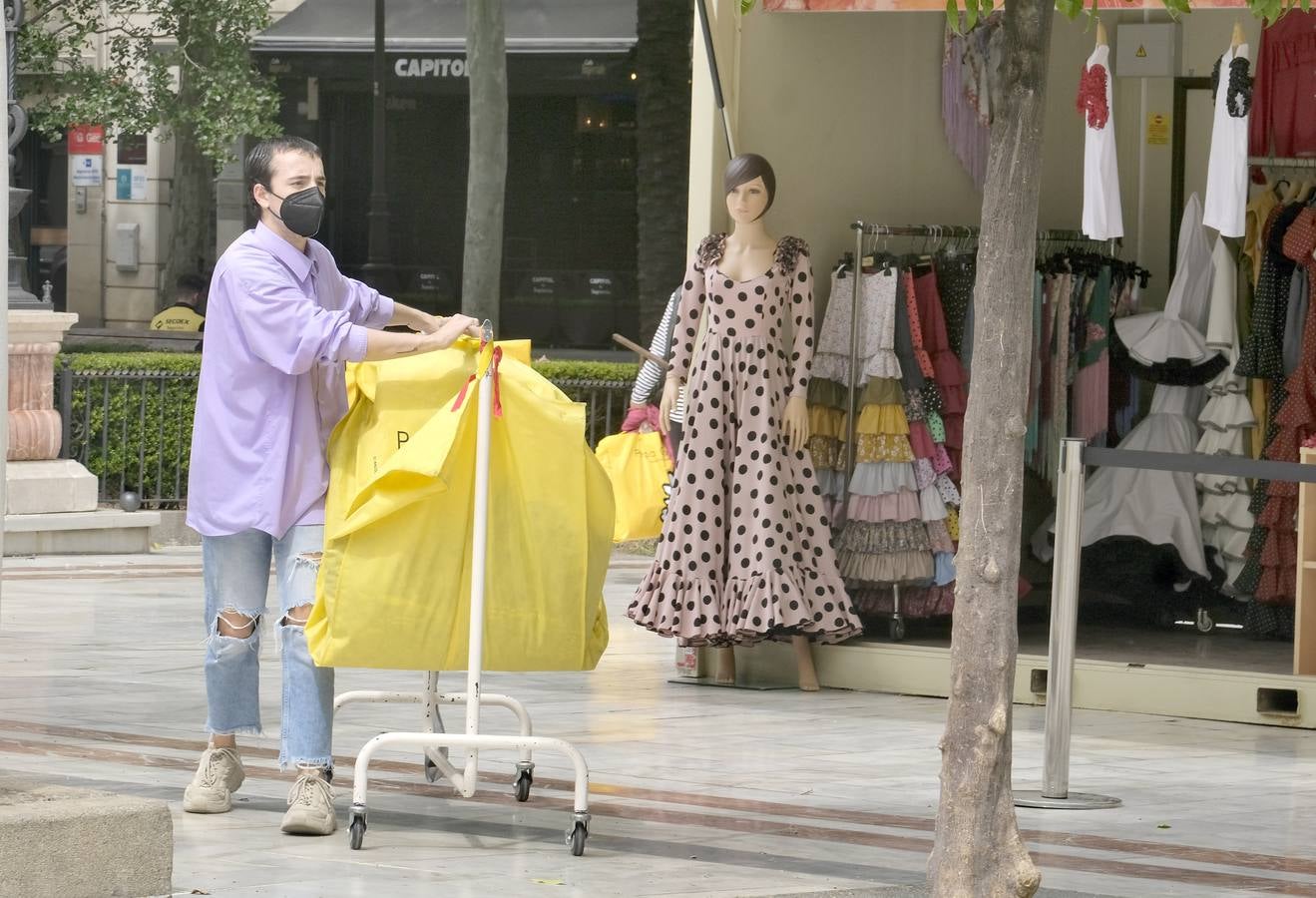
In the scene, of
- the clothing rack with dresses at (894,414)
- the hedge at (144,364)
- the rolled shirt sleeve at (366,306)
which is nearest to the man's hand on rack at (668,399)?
the clothing rack with dresses at (894,414)

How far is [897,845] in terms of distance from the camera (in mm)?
6195

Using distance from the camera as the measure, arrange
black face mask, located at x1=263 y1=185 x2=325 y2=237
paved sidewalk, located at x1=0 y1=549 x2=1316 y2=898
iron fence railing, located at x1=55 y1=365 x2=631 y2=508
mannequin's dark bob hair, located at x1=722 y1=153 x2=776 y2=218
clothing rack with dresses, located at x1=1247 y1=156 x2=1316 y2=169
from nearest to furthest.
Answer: paved sidewalk, located at x1=0 y1=549 x2=1316 y2=898
black face mask, located at x1=263 y1=185 x2=325 y2=237
mannequin's dark bob hair, located at x1=722 y1=153 x2=776 y2=218
clothing rack with dresses, located at x1=1247 y1=156 x2=1316 y2=169
iron fence railing, located at x1=55 y1=365 x2=631 y2=508

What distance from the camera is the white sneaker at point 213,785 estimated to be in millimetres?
6309

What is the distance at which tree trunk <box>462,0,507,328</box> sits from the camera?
1875cm

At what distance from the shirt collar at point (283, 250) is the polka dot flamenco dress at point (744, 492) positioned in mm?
2981

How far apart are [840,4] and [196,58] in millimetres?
15603

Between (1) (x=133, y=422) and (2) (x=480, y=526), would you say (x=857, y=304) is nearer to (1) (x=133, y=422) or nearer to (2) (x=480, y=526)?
(2) (x=480, y=526)

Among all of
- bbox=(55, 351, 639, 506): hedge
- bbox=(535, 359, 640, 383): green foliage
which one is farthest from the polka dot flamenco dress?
bbox=(535, 359, 640, 383): green foliage

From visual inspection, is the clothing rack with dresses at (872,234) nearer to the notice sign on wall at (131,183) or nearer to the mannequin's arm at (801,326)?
the mannequin's arm at (801,326)

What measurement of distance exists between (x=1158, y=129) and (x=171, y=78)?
14.0m

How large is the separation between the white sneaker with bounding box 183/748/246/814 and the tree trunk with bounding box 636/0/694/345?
12.2 metres

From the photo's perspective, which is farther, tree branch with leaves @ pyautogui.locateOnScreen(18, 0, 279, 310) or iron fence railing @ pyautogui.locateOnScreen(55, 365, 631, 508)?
tree branch with leaves @ pyautogui.locateOnScreen(18, 0, 279, 310)

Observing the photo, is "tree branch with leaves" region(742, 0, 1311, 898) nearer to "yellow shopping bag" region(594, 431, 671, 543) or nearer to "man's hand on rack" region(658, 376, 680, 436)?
"man's hand on rack" region(658, 376, 680, 436)

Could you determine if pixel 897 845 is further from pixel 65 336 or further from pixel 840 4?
pixel 65 336
